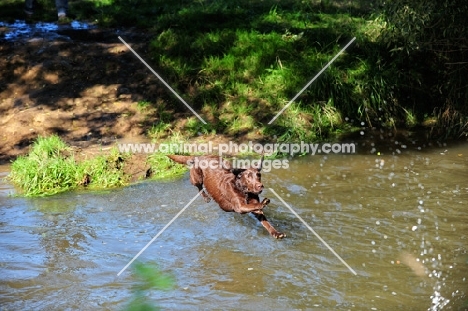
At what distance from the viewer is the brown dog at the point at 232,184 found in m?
5.62

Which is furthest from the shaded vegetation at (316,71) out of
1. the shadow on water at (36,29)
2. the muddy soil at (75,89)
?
the shadow on water at (36,29)

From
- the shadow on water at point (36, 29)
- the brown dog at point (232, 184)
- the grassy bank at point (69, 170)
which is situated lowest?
the grassy bank at point (69, 170)

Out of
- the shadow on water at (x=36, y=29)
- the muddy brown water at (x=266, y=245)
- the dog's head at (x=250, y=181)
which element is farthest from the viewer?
the shadow on water at (x=36, y=29)

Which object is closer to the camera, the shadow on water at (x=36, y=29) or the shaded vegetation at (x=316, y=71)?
the shaded vegetation at (x=316, y=71)

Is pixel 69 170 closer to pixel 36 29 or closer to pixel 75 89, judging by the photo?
pixel 75 89

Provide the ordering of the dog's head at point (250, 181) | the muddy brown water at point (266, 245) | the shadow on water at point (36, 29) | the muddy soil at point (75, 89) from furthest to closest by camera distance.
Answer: the shadow on water at point (36, 29), the muddy soil at point (75, 89), the dog's head at point (250, 181), the muddy brown water at point (266, 245)

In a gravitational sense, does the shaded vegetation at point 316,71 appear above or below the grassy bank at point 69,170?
above

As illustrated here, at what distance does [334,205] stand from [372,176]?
1.14 m

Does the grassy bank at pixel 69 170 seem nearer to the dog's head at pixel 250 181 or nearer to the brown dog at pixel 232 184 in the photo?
the brown dog at pixel 232 184

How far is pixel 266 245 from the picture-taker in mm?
6383

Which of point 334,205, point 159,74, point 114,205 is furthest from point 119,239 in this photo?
point 159,74

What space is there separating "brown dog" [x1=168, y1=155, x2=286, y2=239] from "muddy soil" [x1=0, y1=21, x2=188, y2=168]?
283 centimetres

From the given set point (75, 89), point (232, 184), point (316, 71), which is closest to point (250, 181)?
point (232, 184)

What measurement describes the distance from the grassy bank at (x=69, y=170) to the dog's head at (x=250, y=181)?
9.28 ft
